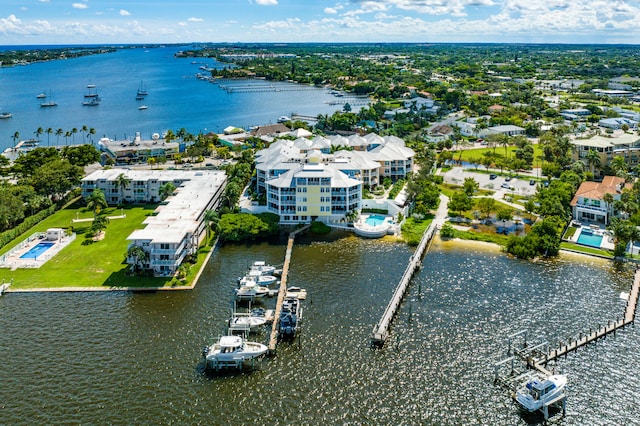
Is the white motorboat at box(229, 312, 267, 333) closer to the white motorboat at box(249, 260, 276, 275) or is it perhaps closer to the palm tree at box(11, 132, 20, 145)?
the white motorboat at box(249, 260, 276, 275)

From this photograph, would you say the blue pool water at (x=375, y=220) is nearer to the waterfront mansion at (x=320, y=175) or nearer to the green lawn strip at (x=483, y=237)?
the waterfront mansion at (x=320, y=175)

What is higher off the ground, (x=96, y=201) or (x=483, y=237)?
(x=96, y=201)

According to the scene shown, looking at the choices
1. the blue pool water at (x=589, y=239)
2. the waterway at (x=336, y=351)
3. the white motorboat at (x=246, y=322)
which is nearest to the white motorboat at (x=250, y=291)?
the waterway at (x=336, y=351)

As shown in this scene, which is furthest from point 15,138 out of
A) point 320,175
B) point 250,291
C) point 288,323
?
point 288,323

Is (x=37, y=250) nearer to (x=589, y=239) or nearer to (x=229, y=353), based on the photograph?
(x=229, y=353)

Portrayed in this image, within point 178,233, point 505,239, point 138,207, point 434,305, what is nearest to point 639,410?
point 434,305

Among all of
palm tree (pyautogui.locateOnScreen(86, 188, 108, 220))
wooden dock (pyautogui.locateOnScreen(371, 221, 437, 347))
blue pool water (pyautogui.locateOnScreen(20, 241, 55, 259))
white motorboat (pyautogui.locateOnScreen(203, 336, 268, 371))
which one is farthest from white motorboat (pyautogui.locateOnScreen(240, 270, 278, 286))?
palm tree (pyautogui.locateOnScreen(86, 188, 108, 220))
